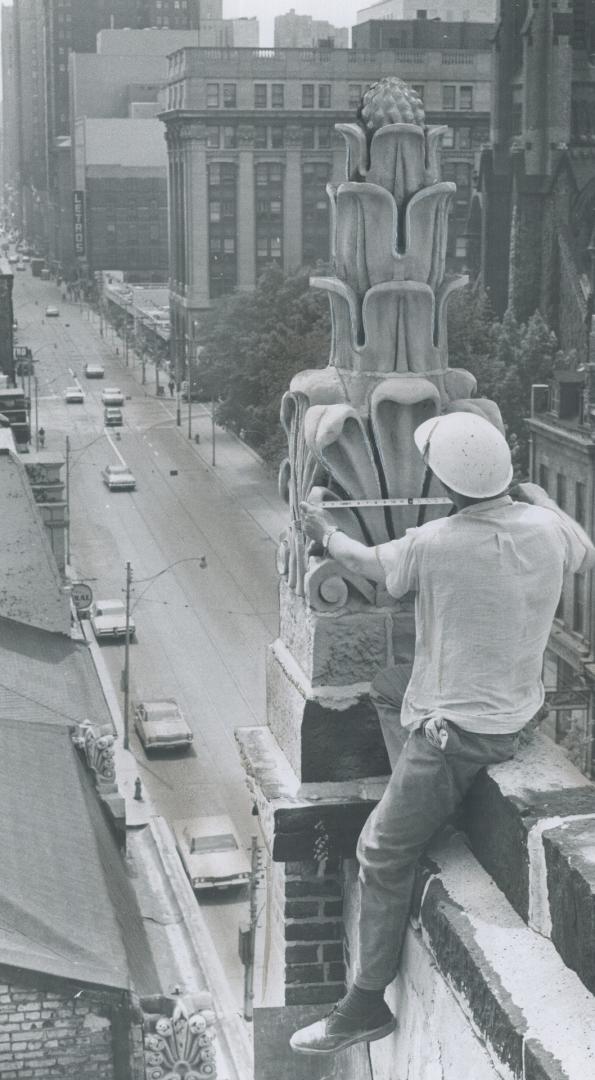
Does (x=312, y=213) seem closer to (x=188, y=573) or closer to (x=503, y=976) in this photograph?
(x=188, y=573)

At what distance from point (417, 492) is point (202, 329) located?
76.7m

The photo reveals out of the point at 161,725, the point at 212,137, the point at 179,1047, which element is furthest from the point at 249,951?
the point at 212,137

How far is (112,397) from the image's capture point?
99250mm

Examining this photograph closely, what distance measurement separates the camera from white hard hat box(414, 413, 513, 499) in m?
6.18

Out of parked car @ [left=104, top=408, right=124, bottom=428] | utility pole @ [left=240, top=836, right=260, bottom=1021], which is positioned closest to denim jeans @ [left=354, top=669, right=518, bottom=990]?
utility pole @ [left=240, top=836, right=260, bottom=1021]

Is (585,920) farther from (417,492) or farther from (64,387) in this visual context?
(64,387)

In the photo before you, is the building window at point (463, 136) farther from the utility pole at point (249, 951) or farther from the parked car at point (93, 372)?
the utility pole at point (249, 951)

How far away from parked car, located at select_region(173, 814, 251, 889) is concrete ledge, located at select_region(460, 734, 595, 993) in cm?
2844

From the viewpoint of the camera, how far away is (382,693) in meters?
6.78

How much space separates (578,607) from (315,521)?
33.8 m

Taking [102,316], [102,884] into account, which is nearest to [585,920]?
[102,884]

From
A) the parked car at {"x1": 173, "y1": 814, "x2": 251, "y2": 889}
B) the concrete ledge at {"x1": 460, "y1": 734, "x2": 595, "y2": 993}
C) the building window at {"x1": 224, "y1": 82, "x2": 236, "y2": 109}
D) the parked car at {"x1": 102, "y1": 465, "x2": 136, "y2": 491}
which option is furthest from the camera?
the building window at {"x1": 224, "y1": 82, "x2": 236, "y2": 109}

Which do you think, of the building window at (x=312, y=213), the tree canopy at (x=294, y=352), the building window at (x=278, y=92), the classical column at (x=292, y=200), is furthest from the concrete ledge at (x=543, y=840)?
the building window at (x=278, y=92)

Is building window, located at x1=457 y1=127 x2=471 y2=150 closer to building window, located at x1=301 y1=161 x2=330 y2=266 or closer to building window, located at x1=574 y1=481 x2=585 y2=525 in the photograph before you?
building window, located at x1=301 y1=161 x2=330 y2=266
